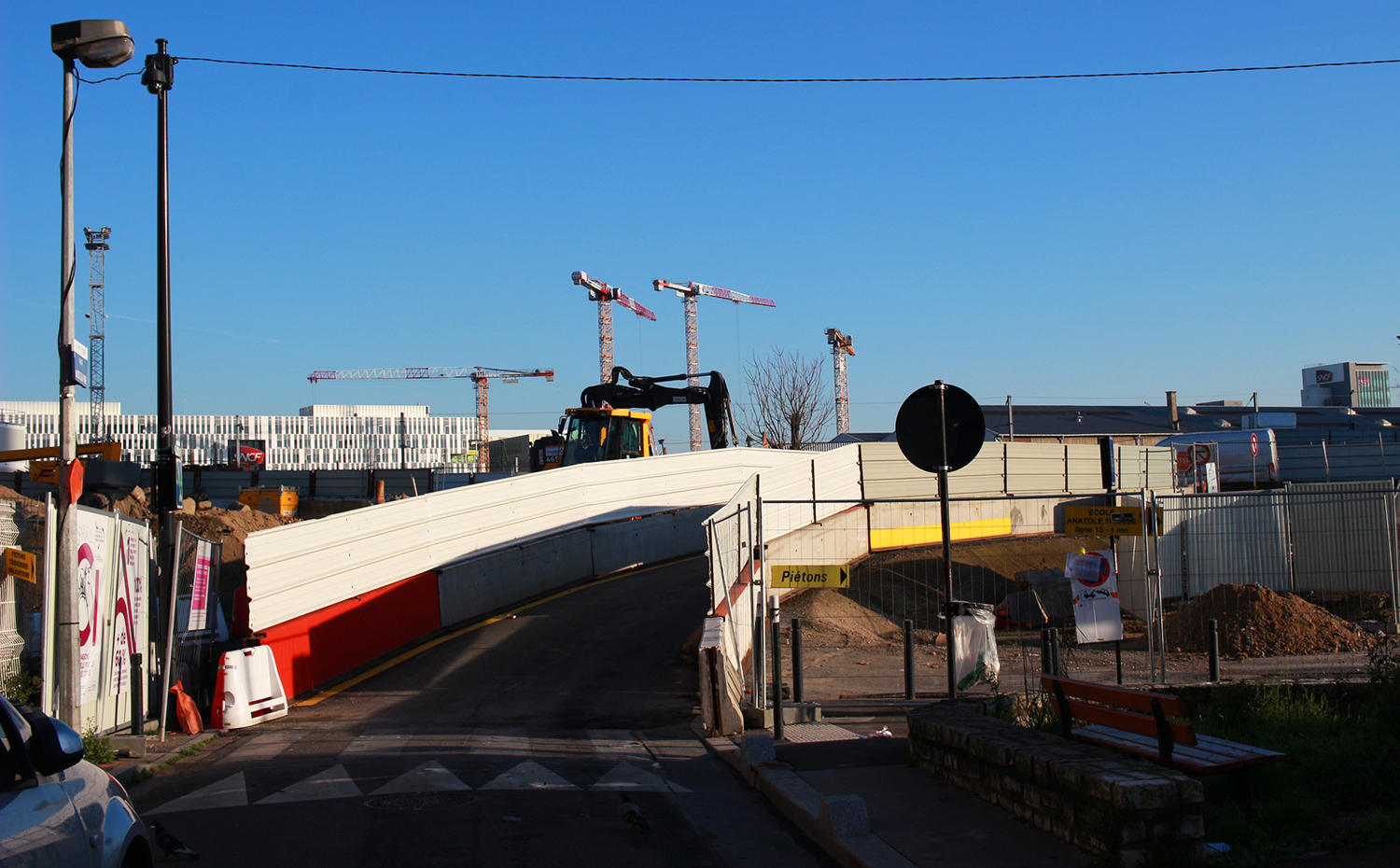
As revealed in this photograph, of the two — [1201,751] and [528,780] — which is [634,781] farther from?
[1201,751]

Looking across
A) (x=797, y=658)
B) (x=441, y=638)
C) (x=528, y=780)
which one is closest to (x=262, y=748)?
(x=528, y=780)

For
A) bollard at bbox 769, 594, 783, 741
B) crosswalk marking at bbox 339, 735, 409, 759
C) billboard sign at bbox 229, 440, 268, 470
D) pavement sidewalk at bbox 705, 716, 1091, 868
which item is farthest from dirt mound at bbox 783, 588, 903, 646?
billboard sign at bbox 229, 440, 268, 470

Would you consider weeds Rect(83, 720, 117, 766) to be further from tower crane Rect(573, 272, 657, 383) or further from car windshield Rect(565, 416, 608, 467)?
tower crane Rect(573, 272, 657, 383)

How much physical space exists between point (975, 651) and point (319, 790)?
6.58 m

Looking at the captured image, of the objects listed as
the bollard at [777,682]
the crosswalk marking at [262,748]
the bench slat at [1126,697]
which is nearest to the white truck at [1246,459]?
the bollard at [777,682]

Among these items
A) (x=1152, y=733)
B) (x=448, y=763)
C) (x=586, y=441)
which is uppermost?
(x=586, y=441)

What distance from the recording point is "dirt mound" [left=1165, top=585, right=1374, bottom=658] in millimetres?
14289

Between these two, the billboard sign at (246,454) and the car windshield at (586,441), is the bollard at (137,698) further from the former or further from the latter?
the billboard sign at (246,454)

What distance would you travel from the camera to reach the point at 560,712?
11.7 m

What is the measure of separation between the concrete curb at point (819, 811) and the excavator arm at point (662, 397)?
2215 centimetres

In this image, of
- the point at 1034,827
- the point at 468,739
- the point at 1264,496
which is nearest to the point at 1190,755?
the point at 1034,827

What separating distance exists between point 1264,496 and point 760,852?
12.1 metres

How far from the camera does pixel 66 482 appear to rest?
9578 mm

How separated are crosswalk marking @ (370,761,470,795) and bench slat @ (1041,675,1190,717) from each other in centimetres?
466
